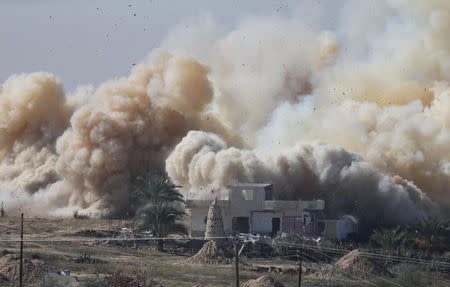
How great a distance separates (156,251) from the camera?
76.4 meters

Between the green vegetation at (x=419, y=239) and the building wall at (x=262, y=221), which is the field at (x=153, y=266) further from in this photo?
the building wall at (x=262, y=221)

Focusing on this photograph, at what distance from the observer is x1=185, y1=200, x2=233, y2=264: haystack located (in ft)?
228

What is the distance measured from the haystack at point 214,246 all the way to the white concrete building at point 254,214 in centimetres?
622

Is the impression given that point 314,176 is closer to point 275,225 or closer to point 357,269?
point 275,225

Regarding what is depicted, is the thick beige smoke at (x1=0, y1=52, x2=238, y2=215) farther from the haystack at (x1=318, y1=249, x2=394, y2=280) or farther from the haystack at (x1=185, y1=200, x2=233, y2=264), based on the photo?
the haystack at (x1=318, y1=249, x2=394, y2=280)

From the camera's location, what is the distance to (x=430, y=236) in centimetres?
7531

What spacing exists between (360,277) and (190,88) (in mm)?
34849

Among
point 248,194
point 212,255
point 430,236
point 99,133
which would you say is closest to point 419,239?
point 430,236

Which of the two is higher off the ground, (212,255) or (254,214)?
(254,214)

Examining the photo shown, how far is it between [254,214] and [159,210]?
7381 mm

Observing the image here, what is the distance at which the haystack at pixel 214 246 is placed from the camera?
69625 mm

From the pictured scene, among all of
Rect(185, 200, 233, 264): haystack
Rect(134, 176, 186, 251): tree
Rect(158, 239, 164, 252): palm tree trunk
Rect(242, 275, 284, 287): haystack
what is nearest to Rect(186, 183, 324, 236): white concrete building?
Rect(134, 176, 186, 251): tree

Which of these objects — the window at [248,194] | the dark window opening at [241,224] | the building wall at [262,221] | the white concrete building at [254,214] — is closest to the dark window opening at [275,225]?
the white concrete building at [254,214]

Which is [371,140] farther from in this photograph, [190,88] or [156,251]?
[156,251]
